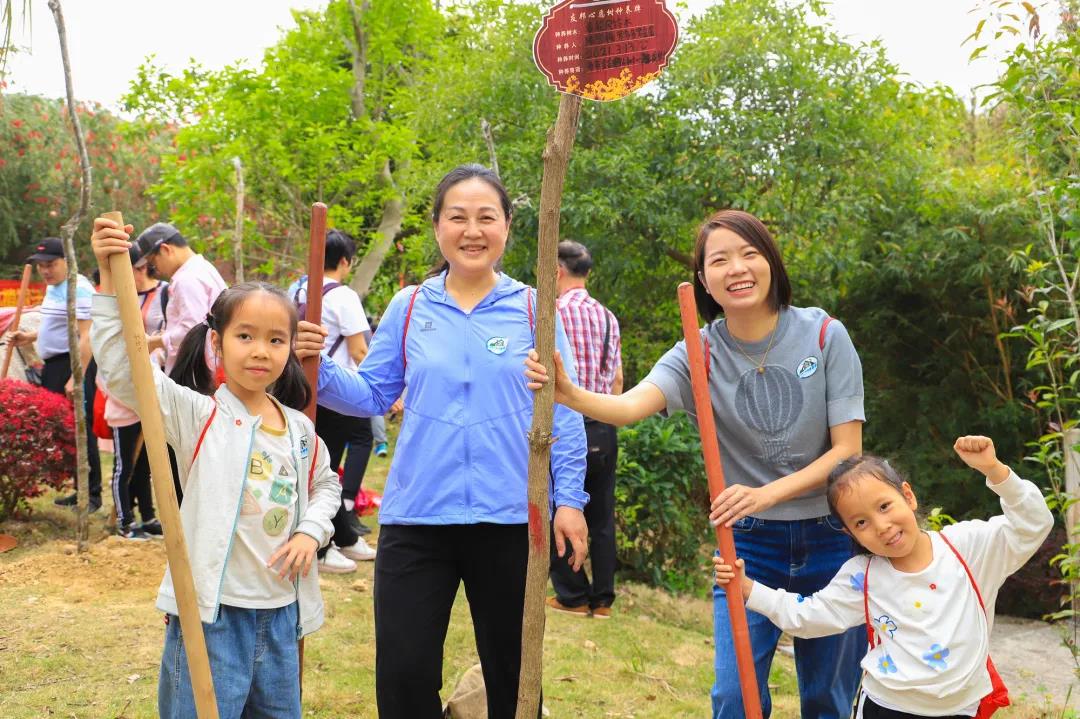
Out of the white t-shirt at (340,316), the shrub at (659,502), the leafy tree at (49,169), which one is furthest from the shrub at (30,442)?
the leafy tree at (49,169)

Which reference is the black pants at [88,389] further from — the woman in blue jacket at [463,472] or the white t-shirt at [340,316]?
the woman in blue jacket at [463,472]

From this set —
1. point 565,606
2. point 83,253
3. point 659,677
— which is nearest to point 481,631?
point 659,677

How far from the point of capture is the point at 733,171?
8391 millimetres

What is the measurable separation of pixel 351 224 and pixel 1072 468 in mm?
8801

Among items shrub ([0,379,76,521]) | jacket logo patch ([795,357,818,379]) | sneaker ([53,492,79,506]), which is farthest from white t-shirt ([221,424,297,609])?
sneaker ([53,492,79,506])

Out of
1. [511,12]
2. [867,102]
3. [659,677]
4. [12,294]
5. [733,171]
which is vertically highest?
[511,12]

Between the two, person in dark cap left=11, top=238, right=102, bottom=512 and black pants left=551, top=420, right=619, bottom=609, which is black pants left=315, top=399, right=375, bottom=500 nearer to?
black pants left=551, top=420, right=619, bottom=609

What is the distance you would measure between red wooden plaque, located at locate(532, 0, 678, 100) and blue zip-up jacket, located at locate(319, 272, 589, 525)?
0.79m

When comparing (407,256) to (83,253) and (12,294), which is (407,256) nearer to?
(12,294)

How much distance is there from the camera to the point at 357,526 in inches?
260

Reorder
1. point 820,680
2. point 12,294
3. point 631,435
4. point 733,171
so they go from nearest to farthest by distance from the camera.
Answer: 1. point 820,680
2. point 631,435
3. point 733,171
4. point 12,294

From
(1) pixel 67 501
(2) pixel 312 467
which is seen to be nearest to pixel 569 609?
(2) pixel 312 467

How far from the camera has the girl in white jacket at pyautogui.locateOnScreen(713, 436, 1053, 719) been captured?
2.38 metres

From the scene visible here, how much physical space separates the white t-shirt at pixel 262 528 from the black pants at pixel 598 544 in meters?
3.14
